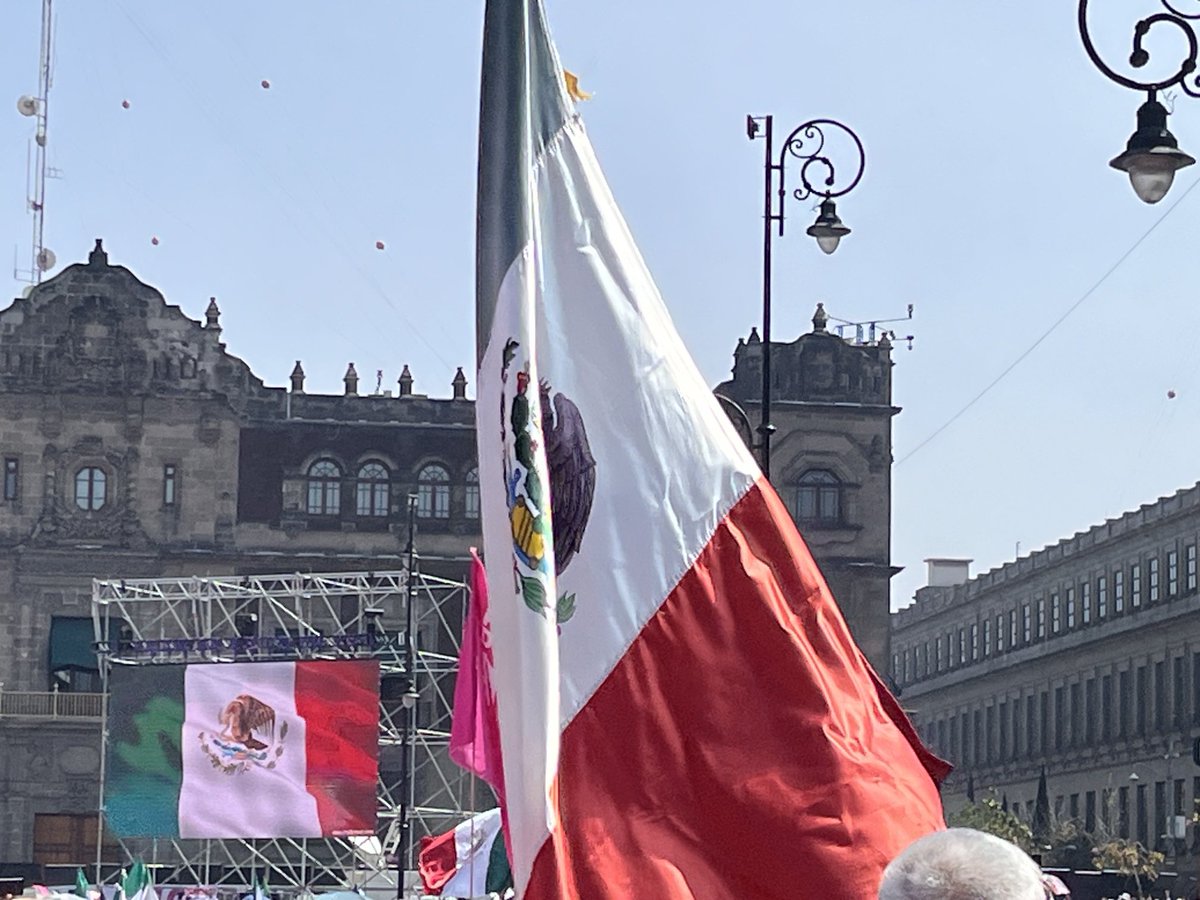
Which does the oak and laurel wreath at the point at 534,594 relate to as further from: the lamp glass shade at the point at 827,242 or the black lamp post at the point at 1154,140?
the lamp glass shade at the point at 827,242

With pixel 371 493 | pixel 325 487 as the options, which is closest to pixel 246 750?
pixel 325 487

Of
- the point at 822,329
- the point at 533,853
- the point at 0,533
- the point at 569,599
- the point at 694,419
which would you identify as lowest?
the point at 533,853

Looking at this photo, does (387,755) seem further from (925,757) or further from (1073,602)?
(925,757)

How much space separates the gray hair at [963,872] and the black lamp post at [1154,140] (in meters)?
9.07

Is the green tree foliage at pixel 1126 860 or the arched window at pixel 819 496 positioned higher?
the arched window at pixel 819 496

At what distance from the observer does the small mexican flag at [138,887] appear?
98.9ft

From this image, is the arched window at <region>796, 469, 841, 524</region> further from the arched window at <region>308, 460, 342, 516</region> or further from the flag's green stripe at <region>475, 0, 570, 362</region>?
the flag's green stripe at <region>475, 0, 570, 362</region>

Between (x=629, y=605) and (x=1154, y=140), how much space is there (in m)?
7.08

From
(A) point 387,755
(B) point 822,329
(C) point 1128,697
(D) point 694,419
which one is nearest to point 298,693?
(A) point 387,755

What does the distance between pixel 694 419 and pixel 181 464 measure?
6073 centimetres

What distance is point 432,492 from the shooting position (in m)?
67.8

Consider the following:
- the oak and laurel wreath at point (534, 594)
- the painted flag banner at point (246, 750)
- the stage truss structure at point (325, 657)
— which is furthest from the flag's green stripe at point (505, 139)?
the painted flag banner at point (246, 750)

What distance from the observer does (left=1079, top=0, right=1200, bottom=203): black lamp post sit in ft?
41.0

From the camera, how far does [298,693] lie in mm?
42156
